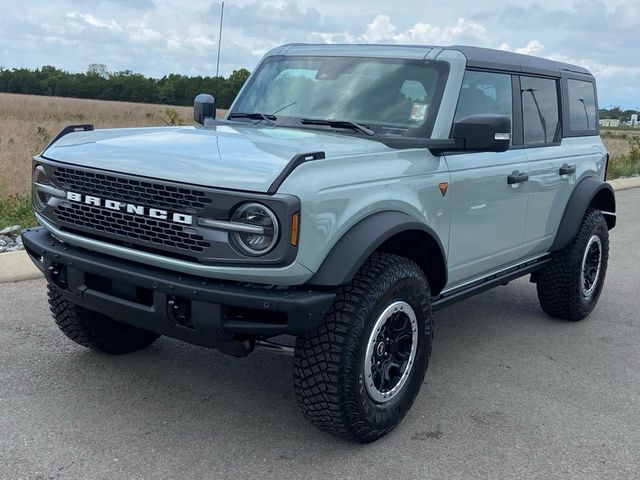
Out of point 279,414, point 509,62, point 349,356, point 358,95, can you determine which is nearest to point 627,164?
point 509,62

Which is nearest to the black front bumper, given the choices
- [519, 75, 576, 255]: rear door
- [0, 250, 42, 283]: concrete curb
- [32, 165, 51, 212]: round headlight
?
[32, 165, 51, 212]: round headlight

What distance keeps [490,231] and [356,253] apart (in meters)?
1.56

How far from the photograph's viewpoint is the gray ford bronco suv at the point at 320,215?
297cm

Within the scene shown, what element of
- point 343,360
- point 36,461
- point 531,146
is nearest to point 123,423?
point 36,461

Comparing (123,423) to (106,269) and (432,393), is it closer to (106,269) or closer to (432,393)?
(106,269)

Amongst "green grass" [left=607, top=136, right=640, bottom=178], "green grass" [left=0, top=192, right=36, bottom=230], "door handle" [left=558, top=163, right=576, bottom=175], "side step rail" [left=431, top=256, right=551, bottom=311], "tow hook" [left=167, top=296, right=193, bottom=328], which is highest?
"door handle" [left=558, top=163, right=576, bottom=175]

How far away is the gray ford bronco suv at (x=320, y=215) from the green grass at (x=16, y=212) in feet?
12.5

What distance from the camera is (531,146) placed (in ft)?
16.0

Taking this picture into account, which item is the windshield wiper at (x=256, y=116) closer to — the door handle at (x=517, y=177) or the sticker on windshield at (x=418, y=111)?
the sticker on windshield at (x=418, y=111)

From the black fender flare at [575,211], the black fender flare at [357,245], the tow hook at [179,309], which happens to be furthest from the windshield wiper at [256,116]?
the black fender flare at [575,211]

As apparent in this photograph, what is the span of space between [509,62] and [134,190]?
9.14ft

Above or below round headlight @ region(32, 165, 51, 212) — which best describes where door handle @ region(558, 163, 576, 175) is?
above

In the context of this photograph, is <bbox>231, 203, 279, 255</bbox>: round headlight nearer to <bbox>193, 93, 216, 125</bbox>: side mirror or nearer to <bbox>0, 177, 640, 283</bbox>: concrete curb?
<bbox>193, 93, 216, 125</bbox>: side mirror

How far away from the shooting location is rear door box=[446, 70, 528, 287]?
4.04m
